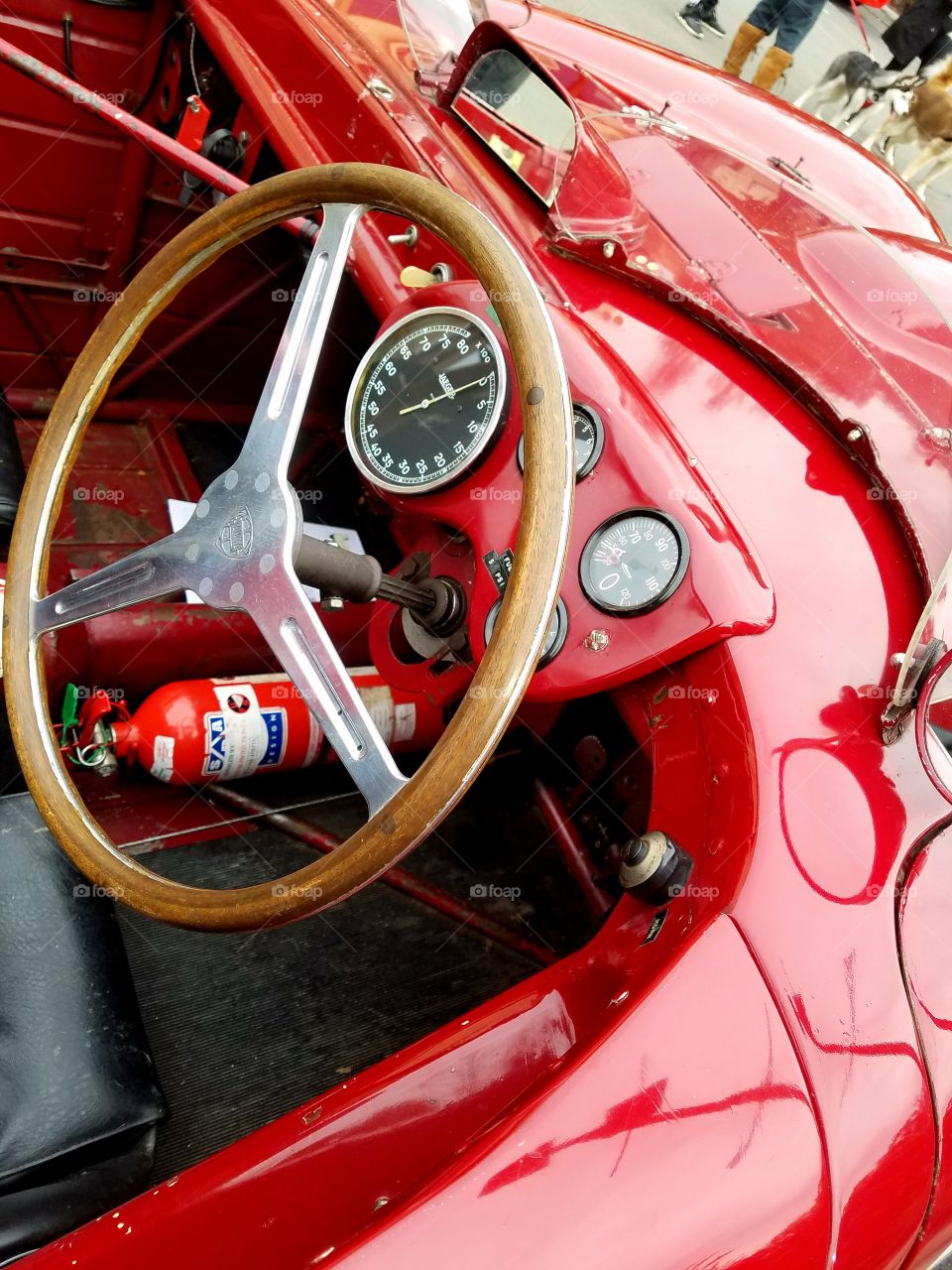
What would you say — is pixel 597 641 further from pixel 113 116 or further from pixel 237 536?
pixel 113 116

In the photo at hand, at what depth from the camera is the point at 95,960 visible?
1392 mm

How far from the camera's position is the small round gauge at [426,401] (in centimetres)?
136

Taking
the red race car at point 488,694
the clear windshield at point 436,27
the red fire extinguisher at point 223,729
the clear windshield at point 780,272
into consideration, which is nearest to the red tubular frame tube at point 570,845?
the red race car at point 488,694

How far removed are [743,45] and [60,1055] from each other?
6.56 meters

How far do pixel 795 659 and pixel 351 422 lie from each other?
77cm

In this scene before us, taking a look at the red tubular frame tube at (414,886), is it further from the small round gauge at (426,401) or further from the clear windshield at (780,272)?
the clear windshield at (780,272)

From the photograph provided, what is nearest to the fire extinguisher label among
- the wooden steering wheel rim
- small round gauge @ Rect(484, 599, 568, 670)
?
the wooden steering wheel rim

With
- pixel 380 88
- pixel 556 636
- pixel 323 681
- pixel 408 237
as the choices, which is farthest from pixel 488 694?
pixel 380 88

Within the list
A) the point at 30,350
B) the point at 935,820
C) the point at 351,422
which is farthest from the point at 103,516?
the point at 935,820

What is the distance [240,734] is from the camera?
6.23 feet

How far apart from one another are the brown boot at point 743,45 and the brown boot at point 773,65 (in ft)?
0.36

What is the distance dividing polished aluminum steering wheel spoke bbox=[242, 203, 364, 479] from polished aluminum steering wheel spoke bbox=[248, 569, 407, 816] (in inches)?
8.4

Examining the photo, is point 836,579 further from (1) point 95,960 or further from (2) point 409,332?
(1) point 95,960

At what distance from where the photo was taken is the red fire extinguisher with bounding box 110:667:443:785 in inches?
72.6
